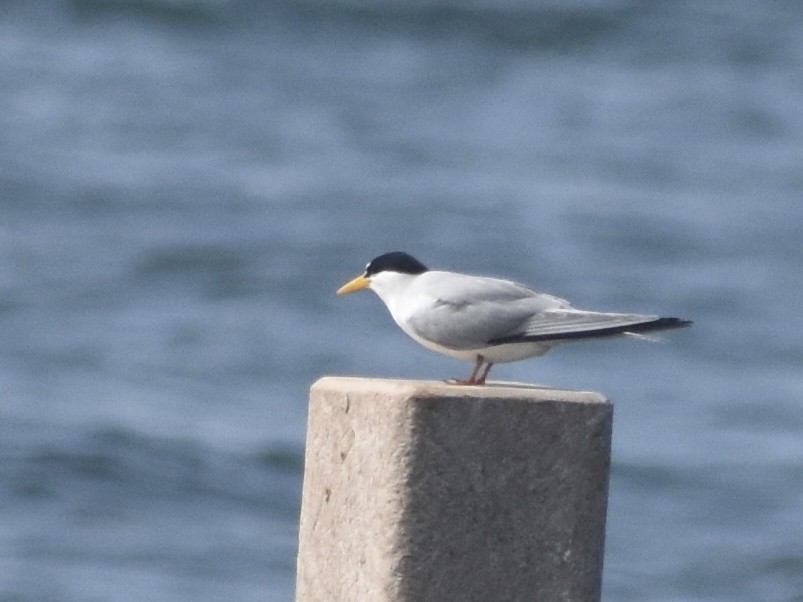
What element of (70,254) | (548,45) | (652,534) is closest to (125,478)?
(652,534)

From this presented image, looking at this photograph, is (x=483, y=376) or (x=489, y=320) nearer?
(x=489, y=320)

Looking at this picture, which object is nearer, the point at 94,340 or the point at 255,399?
the point at 255,399

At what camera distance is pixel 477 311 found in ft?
20.6

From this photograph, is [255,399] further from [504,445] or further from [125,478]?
[504,445]

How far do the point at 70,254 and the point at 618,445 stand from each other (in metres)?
10.9

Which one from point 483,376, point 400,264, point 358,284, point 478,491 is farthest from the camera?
point 358,284

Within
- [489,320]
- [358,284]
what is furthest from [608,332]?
[358,284]

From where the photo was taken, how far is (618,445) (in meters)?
20.6

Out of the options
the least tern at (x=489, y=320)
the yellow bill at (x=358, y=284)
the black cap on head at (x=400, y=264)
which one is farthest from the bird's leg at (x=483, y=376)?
the yellow bill at (x=358, y=284)

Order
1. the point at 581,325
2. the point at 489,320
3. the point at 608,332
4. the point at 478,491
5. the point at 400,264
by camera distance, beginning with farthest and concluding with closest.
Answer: the point at 400,264
the point at 489,320
the point at 581,325
the point at 608,332
the point at 478,491

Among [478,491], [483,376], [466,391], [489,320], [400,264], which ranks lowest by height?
[478,491]

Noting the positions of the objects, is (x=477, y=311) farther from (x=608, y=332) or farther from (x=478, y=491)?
(x=478, y=491)

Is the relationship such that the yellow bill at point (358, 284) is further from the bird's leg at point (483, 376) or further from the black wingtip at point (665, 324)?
the black wingtip at point (665, 324)

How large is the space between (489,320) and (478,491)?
4.19 ft
